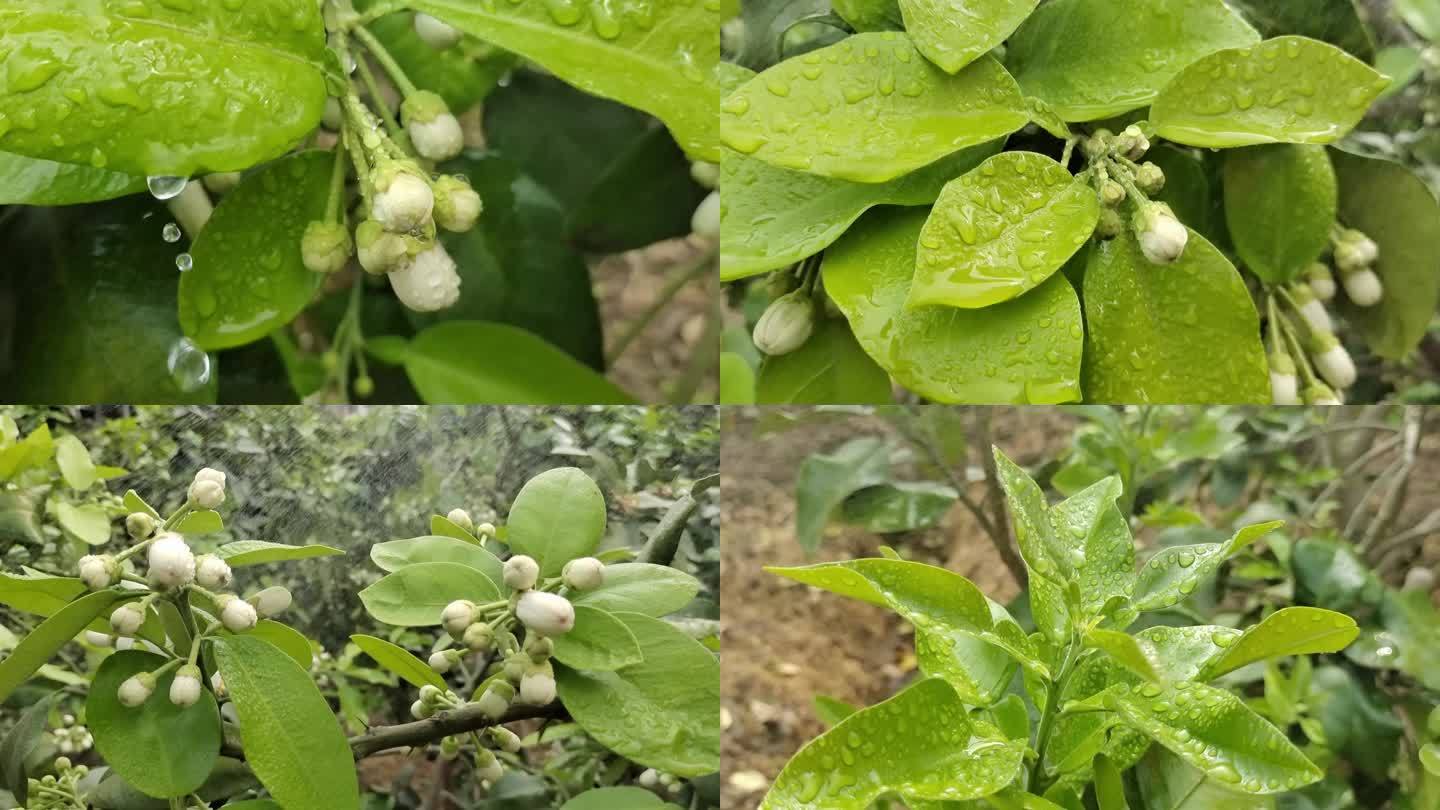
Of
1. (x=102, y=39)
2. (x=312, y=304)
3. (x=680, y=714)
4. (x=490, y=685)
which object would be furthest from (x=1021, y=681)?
(x=102, y=39)

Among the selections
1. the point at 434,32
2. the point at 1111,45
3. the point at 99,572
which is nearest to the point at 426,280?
the point at 434,32

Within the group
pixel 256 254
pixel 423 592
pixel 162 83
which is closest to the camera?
pixel 162 83

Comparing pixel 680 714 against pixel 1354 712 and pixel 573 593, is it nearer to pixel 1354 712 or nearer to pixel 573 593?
pixel 573 593

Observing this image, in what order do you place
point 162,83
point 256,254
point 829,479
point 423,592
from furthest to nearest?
point 829,479, point 423,592, point 256,254, point 162,83

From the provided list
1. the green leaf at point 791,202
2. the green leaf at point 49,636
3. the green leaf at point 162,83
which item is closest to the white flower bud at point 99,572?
the green leaf at point 49,636

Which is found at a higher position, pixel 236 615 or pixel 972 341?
pixel 972 341

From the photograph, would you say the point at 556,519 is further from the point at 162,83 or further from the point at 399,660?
the point at 162,83

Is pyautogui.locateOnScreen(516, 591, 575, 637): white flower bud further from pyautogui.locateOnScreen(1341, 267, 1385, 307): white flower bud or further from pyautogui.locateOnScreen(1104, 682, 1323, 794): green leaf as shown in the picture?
pyautogui.locateOnScreen(1341, 267, 1385, 307): white flower bud
